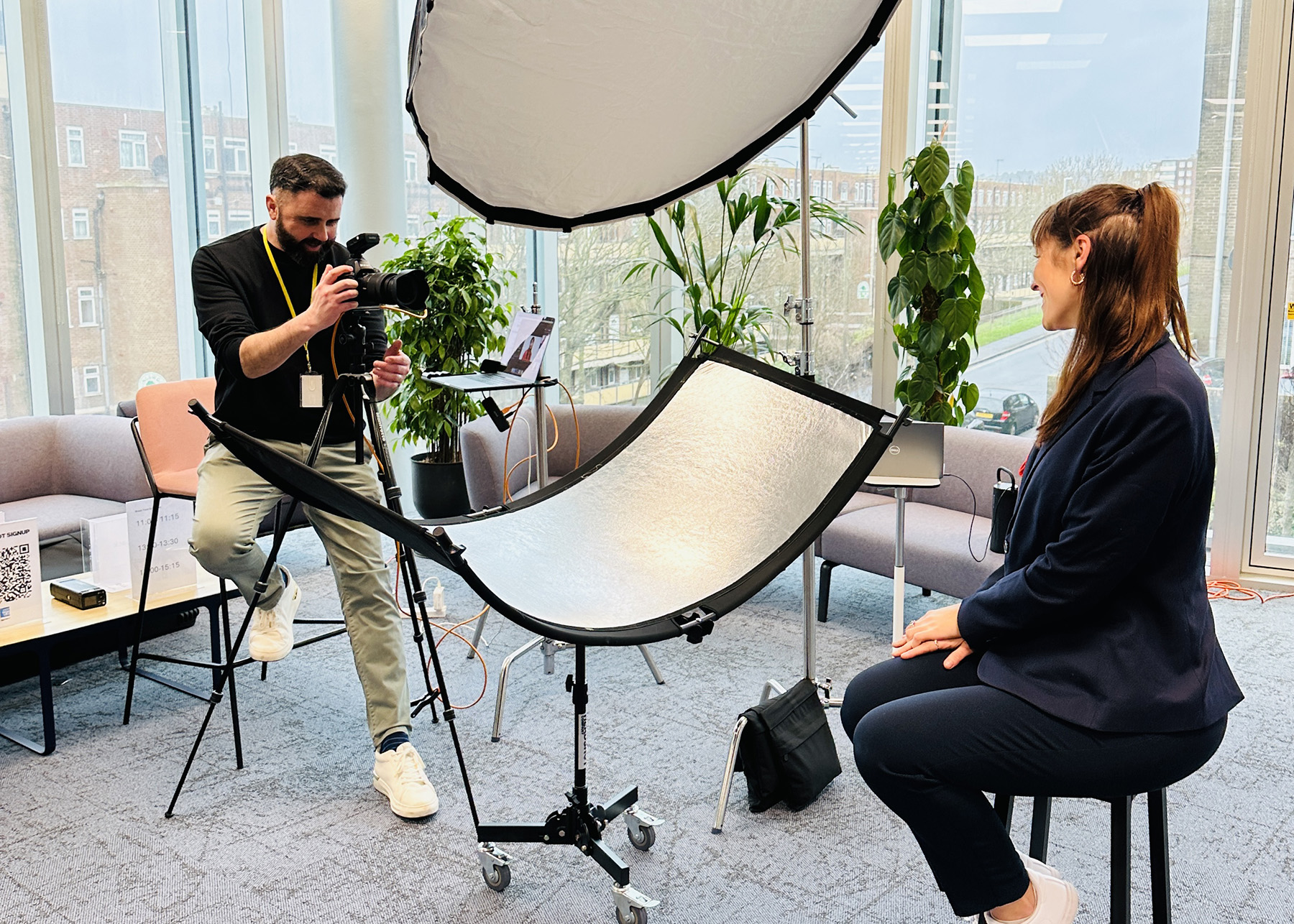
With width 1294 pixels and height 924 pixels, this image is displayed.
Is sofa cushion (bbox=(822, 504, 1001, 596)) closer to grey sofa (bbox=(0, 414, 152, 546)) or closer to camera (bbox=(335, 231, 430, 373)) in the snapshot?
camera (bbox=(335, 231, 430, 373))

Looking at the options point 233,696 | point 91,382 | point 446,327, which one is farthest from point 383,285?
point 91,382

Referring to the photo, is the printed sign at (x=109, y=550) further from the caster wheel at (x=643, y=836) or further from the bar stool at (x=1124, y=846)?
the bar stool at (x=1124, y=846)

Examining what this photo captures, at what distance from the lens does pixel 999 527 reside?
2.19 m

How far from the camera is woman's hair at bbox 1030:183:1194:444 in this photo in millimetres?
1576

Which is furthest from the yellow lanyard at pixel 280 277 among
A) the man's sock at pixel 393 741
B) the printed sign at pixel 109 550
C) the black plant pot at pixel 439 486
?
the black plant pot at pixel 439 486

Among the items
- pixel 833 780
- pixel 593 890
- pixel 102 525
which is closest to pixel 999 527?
pixel 833 780

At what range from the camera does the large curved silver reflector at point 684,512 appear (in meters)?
1.86

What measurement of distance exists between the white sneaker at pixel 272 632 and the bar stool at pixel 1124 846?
1741mm

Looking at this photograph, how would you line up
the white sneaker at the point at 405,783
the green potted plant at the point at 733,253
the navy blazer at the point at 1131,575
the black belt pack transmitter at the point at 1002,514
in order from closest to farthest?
1. the navy blazer at the point at 1131,575
2. the black belt pack transmitter at the point at 1002,514
3. the white sneaker at the point at 405,783
4. the green potted plant at the point at 733,253

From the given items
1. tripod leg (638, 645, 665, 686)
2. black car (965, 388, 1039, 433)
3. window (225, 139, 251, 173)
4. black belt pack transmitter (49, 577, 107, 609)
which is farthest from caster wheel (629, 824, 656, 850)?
window (225, 139, 251, 173)

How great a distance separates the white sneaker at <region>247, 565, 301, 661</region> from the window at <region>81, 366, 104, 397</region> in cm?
249

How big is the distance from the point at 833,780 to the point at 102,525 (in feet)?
7.04

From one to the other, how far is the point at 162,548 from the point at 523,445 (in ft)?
5.11

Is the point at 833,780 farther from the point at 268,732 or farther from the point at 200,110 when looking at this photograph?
the point at 200,110
